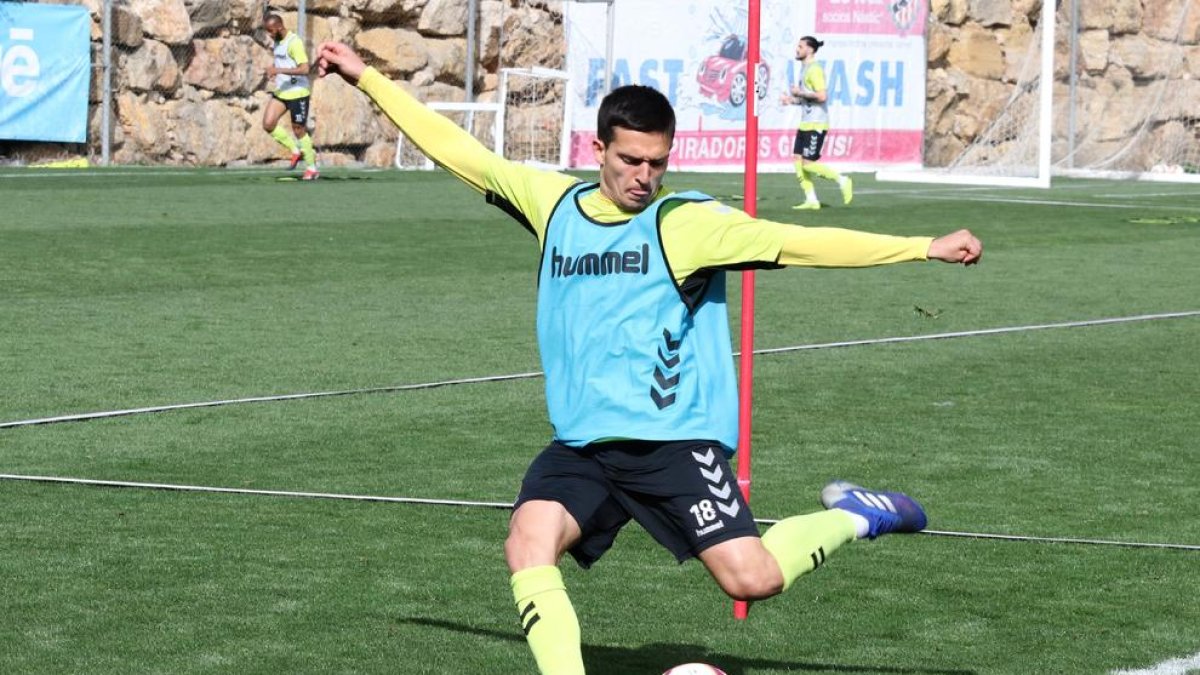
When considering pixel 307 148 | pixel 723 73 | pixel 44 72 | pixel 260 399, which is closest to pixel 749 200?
pixel 260 399

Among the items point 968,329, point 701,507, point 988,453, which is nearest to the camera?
point 701,507

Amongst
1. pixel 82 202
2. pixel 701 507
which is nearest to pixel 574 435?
pixel 701 507

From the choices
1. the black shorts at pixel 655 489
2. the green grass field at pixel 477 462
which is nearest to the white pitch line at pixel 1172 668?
the green grass field at pixel 477 462

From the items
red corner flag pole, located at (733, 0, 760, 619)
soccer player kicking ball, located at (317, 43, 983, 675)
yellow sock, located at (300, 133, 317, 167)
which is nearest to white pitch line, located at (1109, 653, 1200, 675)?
soccer player kicking ball, located at (317, 43, 983, 675)

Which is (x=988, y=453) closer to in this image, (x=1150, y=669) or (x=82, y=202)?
(x=1150, y=669)

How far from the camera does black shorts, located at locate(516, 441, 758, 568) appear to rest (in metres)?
5.24

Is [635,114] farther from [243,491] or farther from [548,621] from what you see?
[243,491]

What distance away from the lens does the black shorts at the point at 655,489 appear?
17.2 ft

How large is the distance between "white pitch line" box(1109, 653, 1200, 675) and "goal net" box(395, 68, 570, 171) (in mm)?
29237

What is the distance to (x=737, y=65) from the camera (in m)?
34.2

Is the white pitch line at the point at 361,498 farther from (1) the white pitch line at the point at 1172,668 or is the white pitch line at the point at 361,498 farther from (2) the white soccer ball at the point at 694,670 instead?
(2) the white soccer ball at the point at 694,670

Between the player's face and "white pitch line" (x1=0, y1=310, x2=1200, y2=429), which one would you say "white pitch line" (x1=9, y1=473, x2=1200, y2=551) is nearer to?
"white pitch line" (x1=0, y1=310, x2=1200, y2=429)

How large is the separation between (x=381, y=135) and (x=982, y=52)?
40.5 ft

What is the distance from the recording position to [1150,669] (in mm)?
5676
